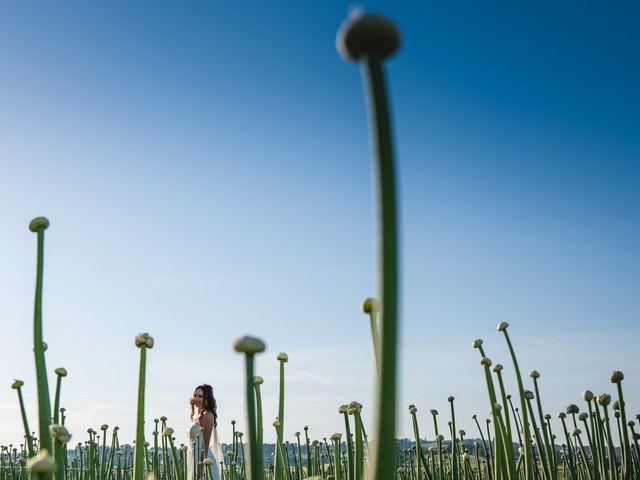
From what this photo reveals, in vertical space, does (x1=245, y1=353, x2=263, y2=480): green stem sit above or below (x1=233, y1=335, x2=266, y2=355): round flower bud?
below

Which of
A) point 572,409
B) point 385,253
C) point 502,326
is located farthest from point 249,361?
point 572,409

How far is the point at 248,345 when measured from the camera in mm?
1053

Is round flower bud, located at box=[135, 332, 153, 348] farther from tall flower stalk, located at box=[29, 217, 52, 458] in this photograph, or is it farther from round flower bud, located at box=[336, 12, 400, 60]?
round flower bud, located at box=[336, 12, 400, 60]

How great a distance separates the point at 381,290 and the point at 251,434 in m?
0.61

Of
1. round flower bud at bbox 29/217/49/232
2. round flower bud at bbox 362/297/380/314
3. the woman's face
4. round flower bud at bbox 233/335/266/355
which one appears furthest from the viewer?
the woman's face

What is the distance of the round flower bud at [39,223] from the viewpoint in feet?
4.97

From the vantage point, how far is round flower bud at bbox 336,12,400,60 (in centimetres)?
60

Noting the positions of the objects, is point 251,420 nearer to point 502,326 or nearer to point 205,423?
point 502,326

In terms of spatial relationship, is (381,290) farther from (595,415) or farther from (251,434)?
(595,415)

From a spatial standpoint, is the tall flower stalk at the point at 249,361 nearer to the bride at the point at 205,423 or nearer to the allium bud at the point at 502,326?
the allium bud at the point at 502,326

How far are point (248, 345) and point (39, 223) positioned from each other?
79cm

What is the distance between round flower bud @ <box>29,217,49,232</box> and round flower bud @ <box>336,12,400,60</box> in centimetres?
118

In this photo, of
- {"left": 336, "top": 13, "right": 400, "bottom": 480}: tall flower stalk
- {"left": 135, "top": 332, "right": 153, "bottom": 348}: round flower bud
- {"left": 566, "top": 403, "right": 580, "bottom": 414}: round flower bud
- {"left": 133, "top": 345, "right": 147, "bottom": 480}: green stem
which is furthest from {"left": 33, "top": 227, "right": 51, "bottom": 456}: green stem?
{"left": 566, "top": 403, "right": 580, "bottom": 414}: round flower bud

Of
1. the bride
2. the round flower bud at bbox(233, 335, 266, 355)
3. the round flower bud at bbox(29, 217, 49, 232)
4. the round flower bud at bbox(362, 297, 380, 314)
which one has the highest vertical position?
the round flower bud at bbox(29, 217, 49, 232)
